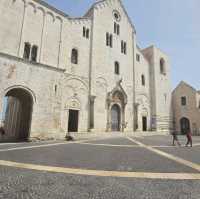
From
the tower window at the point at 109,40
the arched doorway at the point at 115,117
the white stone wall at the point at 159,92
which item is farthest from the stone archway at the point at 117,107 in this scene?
the white stone wall at the point at 159,92

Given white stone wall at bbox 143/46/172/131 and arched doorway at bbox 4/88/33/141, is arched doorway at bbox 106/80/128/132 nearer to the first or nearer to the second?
white stone wall at bbox 143/46/172/131

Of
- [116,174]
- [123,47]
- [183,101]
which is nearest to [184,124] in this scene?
[183,101]

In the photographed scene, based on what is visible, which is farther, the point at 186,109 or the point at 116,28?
the point at 186,109

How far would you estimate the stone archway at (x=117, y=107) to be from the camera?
21914mm

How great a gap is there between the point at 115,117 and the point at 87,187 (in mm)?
19098

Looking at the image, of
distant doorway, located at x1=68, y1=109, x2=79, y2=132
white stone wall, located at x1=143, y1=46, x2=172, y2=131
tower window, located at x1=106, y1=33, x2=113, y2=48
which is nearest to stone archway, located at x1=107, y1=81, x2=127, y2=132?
distant doorway, located at x1=68, y1=109, x2=79, y2=132

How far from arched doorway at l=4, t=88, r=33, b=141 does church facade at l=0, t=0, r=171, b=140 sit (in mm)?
95

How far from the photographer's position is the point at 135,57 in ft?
86.3

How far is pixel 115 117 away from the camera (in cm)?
2289

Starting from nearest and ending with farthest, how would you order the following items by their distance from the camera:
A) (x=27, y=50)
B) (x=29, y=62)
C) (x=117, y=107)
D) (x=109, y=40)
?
(x=29, y=62)
(x=27, y=50)
(x=117, y=107)
(x=109, y=40)

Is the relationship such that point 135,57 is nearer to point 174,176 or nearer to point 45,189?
point 174,176

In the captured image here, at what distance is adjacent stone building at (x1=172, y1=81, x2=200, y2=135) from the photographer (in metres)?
29.2

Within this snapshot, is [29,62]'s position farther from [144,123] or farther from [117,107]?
[144,123]

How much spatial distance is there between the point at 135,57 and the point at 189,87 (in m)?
13.1
